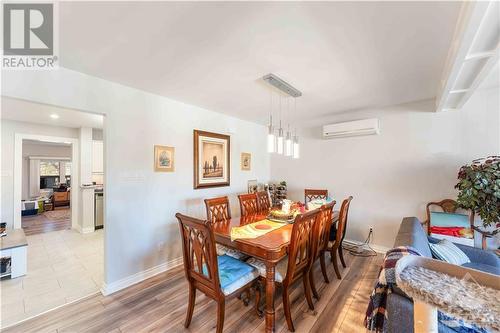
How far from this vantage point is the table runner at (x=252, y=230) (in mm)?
1882

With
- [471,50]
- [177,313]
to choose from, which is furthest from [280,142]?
[177,313]

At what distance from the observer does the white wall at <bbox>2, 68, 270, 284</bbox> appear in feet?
6.52

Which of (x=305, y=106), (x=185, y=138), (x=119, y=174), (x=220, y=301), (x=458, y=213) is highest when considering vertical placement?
(x=305, y=106)

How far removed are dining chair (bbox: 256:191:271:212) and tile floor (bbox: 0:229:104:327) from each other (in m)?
2.19

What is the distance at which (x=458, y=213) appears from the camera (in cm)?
270

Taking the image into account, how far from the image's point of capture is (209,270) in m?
1.55

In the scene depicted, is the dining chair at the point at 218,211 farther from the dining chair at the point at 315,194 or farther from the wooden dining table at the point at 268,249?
the dining chair at the point at 315,194

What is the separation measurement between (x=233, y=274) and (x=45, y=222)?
19.8 ft

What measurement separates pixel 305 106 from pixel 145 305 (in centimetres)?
320

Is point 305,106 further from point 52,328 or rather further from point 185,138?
point 52,328

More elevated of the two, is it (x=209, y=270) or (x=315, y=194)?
(x=315, y=194)

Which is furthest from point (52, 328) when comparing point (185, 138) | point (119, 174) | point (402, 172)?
point (402, 172)

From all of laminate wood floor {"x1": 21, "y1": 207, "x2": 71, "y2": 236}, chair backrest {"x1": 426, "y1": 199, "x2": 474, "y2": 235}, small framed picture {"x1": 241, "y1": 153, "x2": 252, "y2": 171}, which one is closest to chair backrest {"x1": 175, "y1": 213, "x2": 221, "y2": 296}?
small framed picture {"x1": 241, "y1": 153, "x2": 252, "y2": 171}

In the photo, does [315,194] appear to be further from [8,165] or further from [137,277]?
[8,165]
